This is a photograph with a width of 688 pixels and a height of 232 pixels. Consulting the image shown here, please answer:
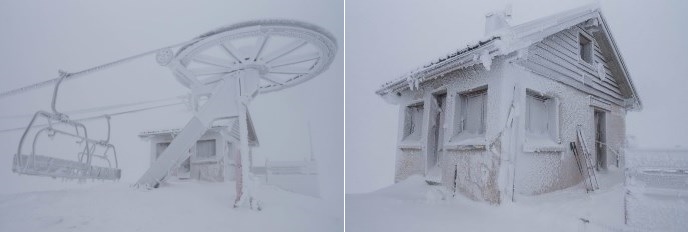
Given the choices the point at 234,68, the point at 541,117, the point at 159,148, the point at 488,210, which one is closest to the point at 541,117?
the point at 541,117

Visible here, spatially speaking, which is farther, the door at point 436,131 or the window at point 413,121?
the window at point 413,121

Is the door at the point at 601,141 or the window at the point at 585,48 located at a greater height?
the window at the point at 585,48

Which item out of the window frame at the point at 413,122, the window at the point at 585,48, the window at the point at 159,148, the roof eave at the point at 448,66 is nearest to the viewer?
the window at the point at 585,48

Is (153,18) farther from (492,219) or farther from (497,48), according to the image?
(492,219)

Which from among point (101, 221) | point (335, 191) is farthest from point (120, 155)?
point (335, 191)

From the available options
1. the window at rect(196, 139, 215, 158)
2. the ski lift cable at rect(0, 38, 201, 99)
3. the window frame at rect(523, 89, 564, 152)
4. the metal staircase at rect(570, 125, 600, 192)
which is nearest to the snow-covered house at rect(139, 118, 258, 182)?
the window at rect(196, 139, 215, 158)

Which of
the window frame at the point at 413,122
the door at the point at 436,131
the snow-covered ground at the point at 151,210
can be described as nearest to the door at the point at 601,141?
the door at the point at 436,131

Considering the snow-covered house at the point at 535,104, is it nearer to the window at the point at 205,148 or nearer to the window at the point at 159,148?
the window at the point at 205,148
